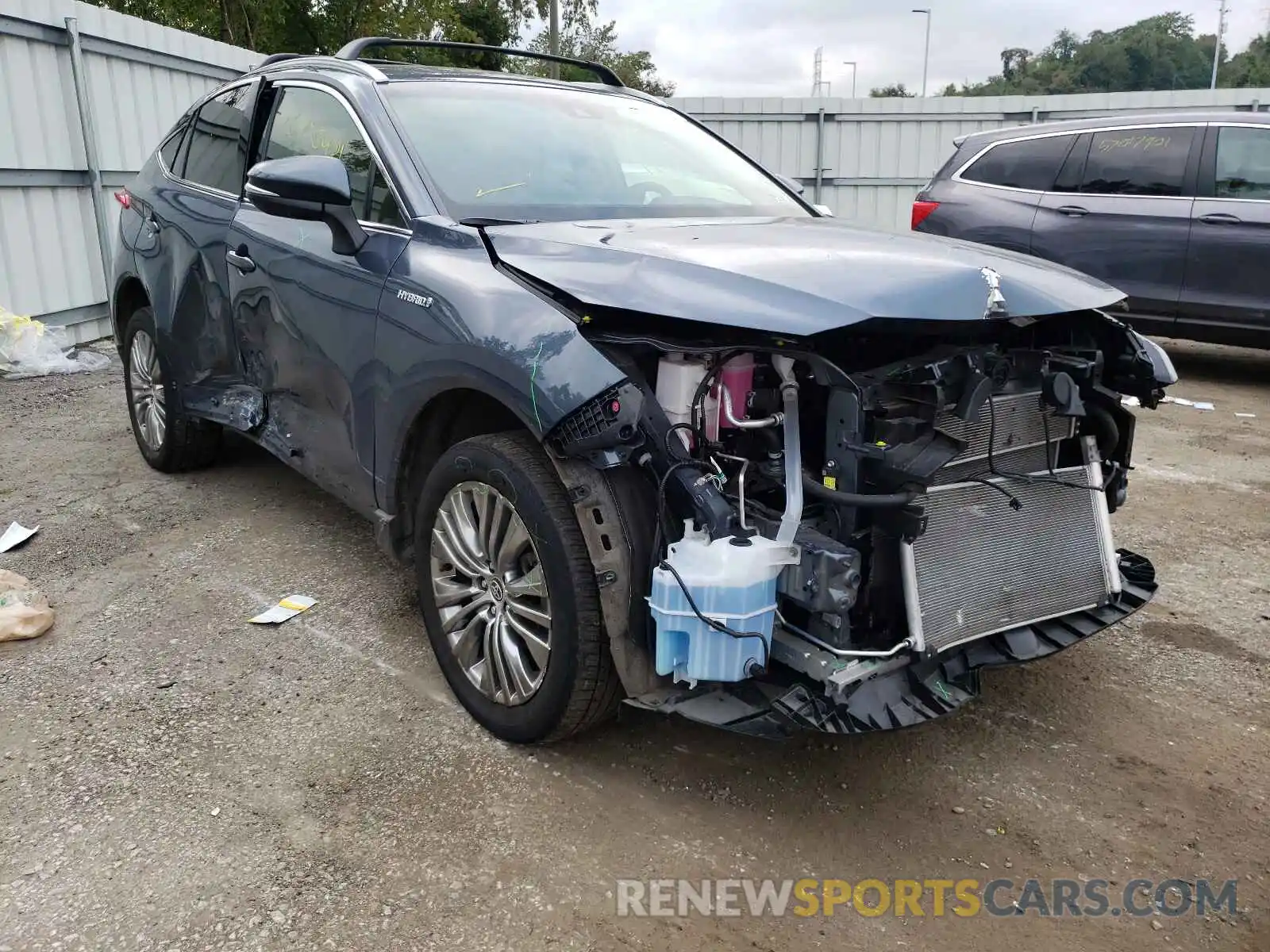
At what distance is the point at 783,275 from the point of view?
232cm

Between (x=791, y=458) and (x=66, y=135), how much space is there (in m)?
8.39

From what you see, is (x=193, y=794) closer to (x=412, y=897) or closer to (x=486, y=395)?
(x=412, y=897)

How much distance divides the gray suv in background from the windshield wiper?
197 inches

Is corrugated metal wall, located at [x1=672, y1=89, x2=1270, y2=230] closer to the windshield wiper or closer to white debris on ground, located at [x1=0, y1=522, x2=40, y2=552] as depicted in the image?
white debris on ground, located at [x1=0, y1=522, x2=40, y2=552]

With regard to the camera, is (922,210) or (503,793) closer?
(503,793)

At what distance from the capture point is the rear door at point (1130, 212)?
7.14 meters

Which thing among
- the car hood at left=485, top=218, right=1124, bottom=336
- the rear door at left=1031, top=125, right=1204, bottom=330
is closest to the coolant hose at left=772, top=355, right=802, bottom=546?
the car hood at left=485, top=218, right=1124, bottom=336

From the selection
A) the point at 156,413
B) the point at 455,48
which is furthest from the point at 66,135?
the point at 455,48

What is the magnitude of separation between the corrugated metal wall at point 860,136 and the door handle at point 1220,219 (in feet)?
22.1

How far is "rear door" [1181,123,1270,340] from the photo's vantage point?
6.81 metres

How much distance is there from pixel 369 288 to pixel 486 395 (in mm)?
634

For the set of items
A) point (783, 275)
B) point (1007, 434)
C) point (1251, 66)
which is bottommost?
point (1007, 434)

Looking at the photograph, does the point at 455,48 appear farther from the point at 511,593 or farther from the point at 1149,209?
the point at 1149,209

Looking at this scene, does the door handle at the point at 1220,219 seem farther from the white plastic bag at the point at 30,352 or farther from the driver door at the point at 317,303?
the white plastic bag at the point at 30,352
